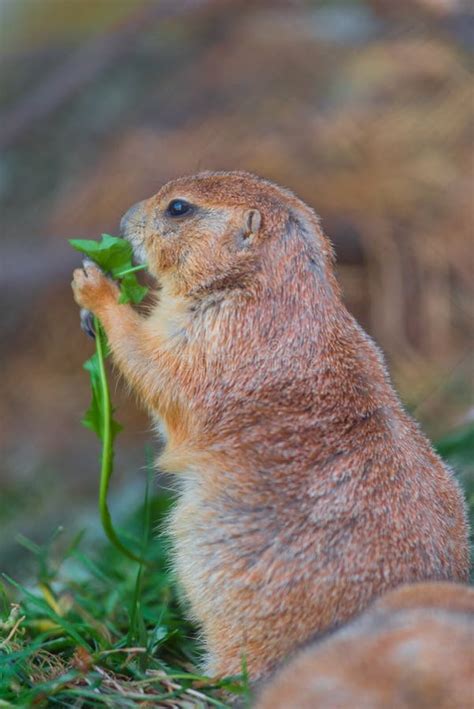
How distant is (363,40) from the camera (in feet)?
34.9

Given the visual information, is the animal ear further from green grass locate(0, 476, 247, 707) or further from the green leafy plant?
green grass locate(0, 476, 247, 707)

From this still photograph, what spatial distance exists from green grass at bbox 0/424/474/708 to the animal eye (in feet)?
4.66

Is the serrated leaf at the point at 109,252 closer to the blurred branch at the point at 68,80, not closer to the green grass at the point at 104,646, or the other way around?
the green grass at the point at 104,646

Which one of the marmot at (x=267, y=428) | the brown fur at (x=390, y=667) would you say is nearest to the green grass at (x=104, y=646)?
the marmot at (x=267, y=428)

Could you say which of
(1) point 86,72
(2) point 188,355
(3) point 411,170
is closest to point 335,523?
(2) point 188,355

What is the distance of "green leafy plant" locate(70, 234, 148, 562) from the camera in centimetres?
441

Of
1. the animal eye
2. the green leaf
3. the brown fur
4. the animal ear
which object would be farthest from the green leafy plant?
the brown fur

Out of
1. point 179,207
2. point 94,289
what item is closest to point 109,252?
point 94,289

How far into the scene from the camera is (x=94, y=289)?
4582mm

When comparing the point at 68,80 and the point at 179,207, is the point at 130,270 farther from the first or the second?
the point at 68,80

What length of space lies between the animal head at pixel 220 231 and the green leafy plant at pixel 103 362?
0.30 ft

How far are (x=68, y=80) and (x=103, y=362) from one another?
660cm

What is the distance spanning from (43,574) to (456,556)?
2.04 meters

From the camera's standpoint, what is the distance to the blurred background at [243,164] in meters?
9.28
